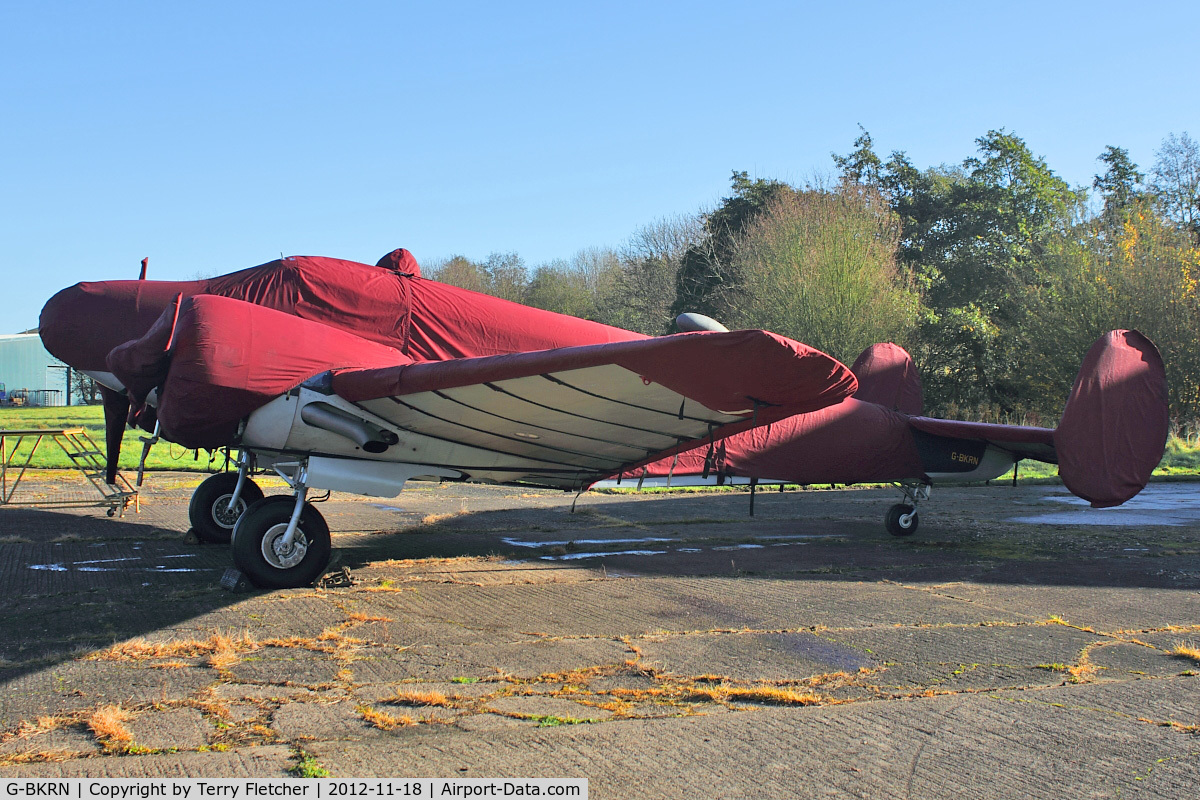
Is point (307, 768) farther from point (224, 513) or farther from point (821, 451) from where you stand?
point (821, 451)

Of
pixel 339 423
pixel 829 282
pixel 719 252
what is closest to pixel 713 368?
pixel 339 423

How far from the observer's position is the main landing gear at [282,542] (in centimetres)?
602

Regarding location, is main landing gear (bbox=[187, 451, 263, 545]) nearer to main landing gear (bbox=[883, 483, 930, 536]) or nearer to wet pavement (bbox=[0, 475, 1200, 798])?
wet pavement (bbox=[0, 475, 1200, 798])

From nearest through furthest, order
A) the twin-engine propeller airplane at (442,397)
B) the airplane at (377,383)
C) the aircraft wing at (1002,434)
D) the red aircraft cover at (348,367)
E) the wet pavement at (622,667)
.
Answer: the wet pavement at (622,667), the red aircraft cover at (348,367), the airplane at (377,383), the twin-engine propeller airplane at (442,397), the aircraft wing at (1002,434)

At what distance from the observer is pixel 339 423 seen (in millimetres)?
6238

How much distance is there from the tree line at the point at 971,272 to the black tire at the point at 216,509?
20288mm

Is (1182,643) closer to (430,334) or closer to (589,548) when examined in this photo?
(589,548)

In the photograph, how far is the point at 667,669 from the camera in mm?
4375

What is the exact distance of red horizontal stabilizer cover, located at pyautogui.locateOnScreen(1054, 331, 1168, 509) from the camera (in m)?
8.07

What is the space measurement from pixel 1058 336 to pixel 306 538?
86.4 ft

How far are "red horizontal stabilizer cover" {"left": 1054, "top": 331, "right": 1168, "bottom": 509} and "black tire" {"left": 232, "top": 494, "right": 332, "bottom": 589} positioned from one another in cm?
709

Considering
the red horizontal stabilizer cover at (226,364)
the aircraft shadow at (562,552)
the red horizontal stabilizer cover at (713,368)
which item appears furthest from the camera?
the red horizontal stabilizer cover at (226,364)

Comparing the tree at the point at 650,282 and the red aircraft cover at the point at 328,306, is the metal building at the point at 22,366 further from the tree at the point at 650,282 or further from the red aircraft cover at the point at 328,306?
the red aircraft cover at the point at 328,306

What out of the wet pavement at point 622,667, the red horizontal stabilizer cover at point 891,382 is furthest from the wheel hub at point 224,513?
the red horizontal stabilizer cover at point 891,382
